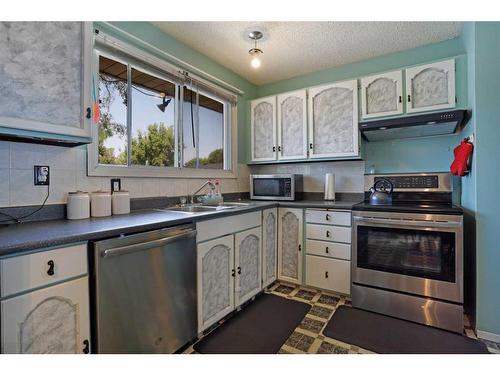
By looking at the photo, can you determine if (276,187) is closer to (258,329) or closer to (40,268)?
(258,329)

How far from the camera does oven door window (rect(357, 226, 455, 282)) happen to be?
73.9 inches

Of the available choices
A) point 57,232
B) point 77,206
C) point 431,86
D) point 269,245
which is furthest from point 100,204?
point 431,86

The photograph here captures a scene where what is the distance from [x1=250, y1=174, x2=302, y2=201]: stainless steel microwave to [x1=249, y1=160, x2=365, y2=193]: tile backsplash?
168 millimetres

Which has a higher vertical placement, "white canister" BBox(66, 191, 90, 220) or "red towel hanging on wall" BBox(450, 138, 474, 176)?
Result: "red towel hanging on wall" BBox(450, 138, 474, 176)

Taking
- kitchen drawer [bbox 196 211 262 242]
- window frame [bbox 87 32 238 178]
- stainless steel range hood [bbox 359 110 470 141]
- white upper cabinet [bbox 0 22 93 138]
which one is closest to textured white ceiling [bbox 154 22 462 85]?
window frame [bbox 87 32 238 178]

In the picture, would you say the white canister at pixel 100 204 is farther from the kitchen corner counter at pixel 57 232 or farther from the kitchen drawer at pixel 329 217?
the kitchen drawer at pixel 329 217

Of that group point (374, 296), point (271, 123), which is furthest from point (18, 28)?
point (374, 296)

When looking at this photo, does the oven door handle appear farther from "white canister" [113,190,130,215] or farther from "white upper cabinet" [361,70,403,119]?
"white canister" [113,190,130,215]

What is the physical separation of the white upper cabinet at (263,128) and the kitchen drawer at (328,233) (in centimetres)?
100

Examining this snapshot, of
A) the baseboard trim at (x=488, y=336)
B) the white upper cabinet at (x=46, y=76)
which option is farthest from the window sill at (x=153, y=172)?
the baseboard trim at (x=488, y=336)

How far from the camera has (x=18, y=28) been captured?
1.20m

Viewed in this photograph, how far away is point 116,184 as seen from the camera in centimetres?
192
